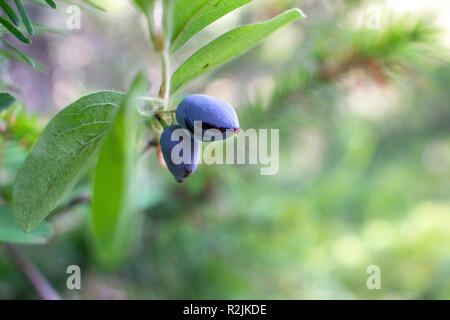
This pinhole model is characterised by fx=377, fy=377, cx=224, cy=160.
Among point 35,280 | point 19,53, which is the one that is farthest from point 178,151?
point 35,280

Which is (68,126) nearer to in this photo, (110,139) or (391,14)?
(110,139)

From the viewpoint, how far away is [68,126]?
20 cm

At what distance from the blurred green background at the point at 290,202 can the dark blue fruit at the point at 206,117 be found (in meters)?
0.18

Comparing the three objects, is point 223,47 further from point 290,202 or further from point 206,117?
point 290,202

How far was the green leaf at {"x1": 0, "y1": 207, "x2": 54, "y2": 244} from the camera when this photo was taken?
0.29 m

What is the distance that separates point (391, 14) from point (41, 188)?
547 millimetres

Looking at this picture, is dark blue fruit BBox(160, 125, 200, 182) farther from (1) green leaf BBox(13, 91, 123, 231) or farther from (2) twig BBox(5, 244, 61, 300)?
(2) twig BBox(5, 244, 61, 300)

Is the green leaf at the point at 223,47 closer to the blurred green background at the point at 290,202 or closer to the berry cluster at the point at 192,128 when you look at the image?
the berry cluster at the point at 192,128

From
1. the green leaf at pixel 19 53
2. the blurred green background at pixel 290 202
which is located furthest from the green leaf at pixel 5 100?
the blurred green background at pixel 290 202

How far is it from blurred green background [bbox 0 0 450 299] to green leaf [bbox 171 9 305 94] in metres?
0.16

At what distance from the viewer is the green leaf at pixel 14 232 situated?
0.94ft

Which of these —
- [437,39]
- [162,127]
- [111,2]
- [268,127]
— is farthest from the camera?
[111,2]

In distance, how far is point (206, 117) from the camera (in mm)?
213
